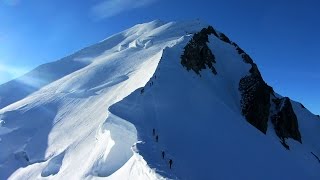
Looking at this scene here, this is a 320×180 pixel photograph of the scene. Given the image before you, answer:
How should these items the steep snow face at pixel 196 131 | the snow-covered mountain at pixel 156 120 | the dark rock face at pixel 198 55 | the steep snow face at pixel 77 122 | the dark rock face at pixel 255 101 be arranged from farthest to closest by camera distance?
the dark rock face at pixel 255 101
the dark rock face at pixel 198 55
the steep snow face at pixel 196 131
the snow-covered mountain at pixel 156 120
the steep snow face at pixel 77 122

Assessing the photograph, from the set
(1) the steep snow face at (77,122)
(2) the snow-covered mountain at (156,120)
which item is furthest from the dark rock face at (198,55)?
(1) the steep snow face at (77,122)

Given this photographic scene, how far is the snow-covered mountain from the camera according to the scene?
2075cm

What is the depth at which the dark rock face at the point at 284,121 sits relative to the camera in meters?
43.5

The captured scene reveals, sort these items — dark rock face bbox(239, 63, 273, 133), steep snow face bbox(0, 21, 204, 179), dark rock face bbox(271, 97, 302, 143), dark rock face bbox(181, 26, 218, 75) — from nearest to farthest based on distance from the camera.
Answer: steep snow face bbox(0, 21, 204, 179) → dark rock face bbox(181, 26, 218, 75) → dark rock face bbox(239, 63, 273, 133) → dark rock face bbox(271, 97, 302, 143)

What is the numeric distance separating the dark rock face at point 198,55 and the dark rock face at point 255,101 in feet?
12.7

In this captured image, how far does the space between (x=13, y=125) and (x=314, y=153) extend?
3169 cm

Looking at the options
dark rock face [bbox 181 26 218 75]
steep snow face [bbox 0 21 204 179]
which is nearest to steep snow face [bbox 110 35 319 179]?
dark rock face [bbox 181 26 218 75]

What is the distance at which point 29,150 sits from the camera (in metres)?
28.4

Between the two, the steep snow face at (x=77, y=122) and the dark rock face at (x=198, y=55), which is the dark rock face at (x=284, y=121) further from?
the steep snow face at (x=77, y=122)

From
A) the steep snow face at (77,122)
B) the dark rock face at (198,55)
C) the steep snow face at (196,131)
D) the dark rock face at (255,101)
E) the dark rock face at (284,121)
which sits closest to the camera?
the steep snow face at (77,122)

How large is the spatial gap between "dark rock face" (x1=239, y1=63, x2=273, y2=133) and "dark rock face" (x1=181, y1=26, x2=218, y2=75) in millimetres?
3879

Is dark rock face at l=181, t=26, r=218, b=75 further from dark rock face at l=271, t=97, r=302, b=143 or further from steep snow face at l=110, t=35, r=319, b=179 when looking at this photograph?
dark rock face at l=271, t=97, r=302, b=143

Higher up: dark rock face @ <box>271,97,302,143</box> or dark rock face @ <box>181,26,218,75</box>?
dark rock face @ <box>181,26,218,75</box>

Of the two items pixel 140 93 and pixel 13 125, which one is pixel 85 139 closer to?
pixel 140 93
